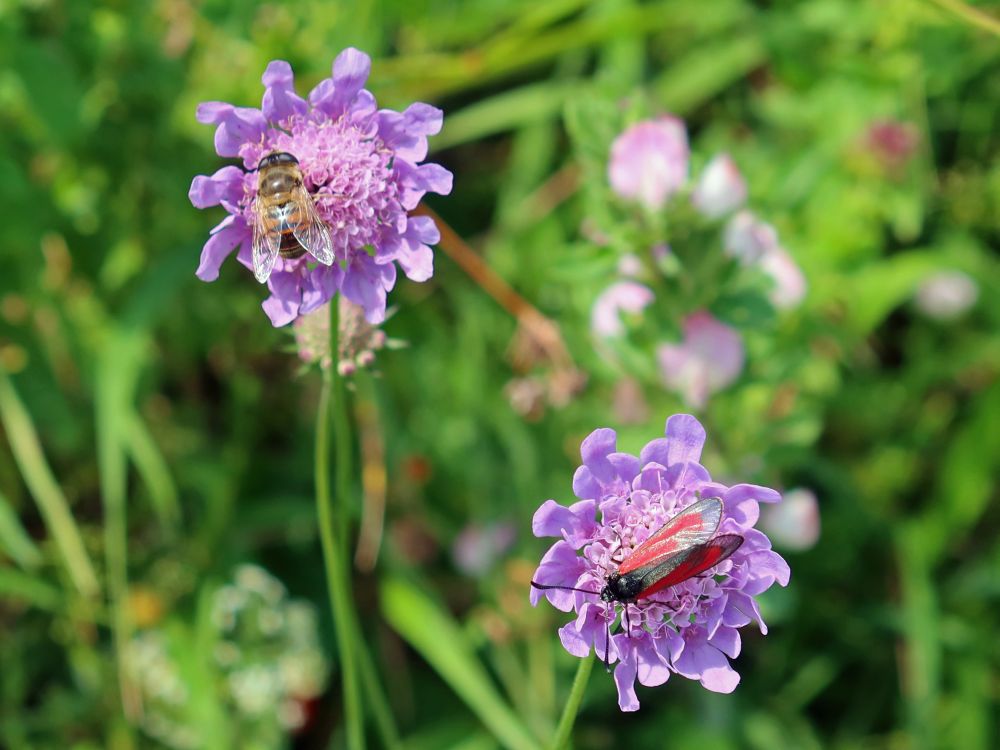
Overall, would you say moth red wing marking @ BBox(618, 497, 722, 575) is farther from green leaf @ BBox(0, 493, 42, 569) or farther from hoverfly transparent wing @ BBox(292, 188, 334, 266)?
green leaf @ BBox(0, 493, 42, 569)

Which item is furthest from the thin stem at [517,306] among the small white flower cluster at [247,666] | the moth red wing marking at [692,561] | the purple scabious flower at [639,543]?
the moth red wing marking at [692,561]

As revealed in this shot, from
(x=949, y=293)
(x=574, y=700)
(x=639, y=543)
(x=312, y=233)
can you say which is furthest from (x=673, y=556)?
(x=949, y=293)

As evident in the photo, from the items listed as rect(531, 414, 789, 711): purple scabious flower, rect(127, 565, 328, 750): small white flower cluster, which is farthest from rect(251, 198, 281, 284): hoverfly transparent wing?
rect(127, 565, 328, 750): small white flower cluster

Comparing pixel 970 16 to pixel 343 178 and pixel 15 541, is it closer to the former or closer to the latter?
pixel 343 178

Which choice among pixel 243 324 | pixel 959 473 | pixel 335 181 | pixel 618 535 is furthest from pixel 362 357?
pixel 959 473

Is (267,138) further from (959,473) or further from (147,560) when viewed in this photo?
(959,473)
